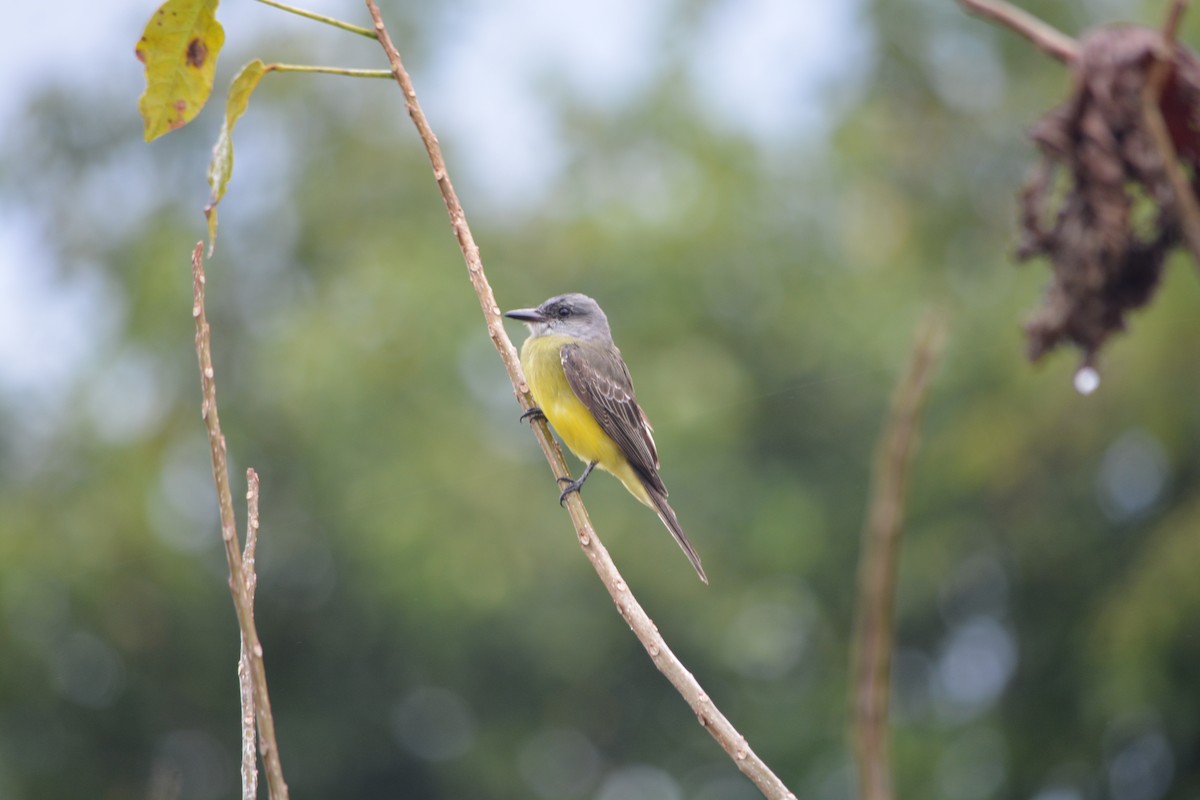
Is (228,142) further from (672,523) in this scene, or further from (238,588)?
(672,523)

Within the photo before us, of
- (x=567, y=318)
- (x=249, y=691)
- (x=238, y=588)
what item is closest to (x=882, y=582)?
(x=238, y=588)

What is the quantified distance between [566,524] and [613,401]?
37.5 ft

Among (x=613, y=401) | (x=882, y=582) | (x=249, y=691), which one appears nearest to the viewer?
(x=882, y=582)

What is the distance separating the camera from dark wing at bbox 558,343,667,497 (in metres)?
5.85

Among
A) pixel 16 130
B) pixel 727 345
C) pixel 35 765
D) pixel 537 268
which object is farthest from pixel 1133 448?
pixel 16 130

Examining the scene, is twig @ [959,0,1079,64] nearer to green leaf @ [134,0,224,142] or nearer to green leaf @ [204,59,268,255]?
green leaf @ [204,59,268,255]

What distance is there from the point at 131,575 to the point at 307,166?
7.07 metres

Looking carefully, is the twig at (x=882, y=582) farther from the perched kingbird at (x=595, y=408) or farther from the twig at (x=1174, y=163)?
the perched kingbird at (x=595, y=408)

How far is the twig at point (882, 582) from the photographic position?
1203 millimetres

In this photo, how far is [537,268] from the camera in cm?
1994

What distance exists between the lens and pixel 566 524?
17.3 metres

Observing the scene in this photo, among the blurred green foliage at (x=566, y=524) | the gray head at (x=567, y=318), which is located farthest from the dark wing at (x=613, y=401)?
the blurred green foliage at (x=566, y=524)

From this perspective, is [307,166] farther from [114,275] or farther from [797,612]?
[797,612]

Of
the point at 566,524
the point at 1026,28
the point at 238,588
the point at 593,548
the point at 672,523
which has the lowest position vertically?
the point at 566,524
